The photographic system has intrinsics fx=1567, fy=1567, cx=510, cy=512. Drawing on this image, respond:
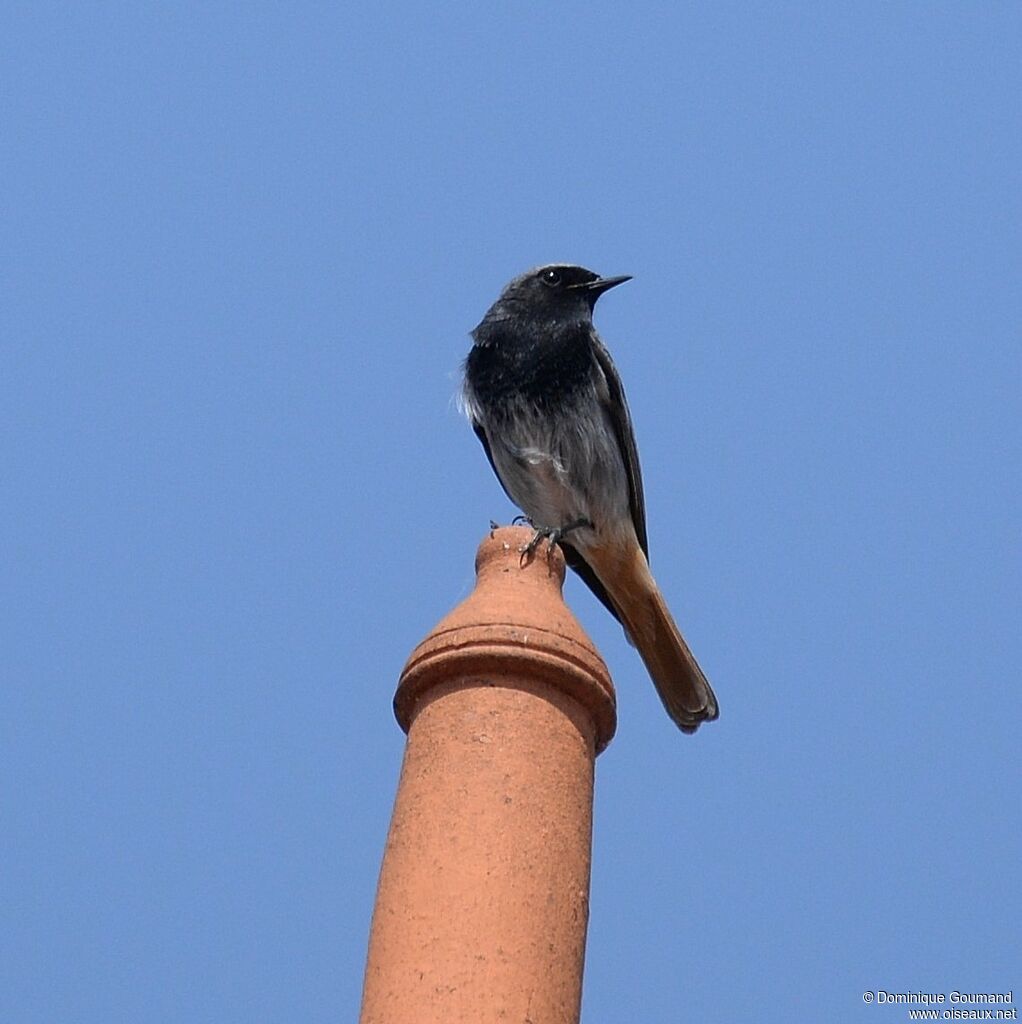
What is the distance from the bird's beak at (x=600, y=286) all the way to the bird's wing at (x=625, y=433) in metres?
0.62

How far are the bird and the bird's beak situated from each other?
1.92ft

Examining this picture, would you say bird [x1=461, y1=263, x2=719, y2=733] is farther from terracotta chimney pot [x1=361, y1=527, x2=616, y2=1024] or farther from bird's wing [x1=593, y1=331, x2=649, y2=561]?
terracotta chimney pot [x1=361, y1=527, x2=616, y2=1024]

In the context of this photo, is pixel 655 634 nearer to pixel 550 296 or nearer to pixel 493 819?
pixel 550 296

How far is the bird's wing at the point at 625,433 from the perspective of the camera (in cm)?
805

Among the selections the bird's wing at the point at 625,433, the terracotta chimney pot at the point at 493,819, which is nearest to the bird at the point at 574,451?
the bird's wing at the point at 625,433

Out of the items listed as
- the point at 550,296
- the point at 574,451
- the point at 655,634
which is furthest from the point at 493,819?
the point at 550,296

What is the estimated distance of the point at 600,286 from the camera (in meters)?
8.75

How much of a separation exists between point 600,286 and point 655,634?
2.23m

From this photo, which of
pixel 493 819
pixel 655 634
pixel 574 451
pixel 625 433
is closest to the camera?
pixel 493 819

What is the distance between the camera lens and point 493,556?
189 inches

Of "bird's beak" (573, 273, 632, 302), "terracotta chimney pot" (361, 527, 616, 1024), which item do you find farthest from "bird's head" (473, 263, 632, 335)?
"terracotta chimney pot" (361, 527, 616, 1024)

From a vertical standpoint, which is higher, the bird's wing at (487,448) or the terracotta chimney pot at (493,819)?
the bird's wing at (487,448)

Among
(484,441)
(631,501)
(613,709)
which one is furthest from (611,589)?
(613,709)

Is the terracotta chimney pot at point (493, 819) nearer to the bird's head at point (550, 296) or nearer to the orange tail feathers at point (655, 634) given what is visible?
the orange tail feathers at point (655, 634)
